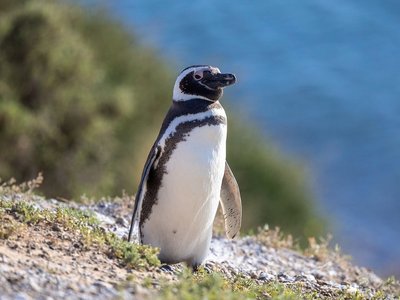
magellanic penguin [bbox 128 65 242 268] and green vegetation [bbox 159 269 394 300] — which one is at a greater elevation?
magellanic penguin [bbox 128 65 242 268]

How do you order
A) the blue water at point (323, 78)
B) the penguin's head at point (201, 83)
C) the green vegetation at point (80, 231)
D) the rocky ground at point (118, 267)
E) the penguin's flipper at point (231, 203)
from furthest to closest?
the blue water at point (323, 78) → the penguin's flipper at point (231, 203) → the penguin's head at point (201, 83) → the green vegetation at point (80, 231) → the rocky ground at point (118, 267)

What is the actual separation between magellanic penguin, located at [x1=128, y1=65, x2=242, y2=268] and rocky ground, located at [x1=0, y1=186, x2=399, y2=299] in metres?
0.31

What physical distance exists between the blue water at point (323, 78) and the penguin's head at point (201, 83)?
11.6 metres

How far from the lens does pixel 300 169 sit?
17.3 metres

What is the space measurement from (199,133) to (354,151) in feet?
52.9

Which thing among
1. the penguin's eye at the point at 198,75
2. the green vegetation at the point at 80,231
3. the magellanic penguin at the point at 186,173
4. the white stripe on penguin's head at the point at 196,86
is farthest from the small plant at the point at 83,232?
the penguin's eye at the point at 198,75

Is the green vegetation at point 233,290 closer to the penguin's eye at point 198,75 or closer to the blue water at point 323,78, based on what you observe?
the penguin's eye at point 198,75

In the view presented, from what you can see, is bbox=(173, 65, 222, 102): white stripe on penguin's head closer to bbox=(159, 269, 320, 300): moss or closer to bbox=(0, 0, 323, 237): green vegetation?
bbox=(159, 269, 320, 300): moss

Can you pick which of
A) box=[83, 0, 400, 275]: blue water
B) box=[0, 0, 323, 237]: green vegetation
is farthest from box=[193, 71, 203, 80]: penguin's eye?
box=[83, 0, 400, 275]: blue water

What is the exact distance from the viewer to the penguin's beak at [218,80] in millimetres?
6340

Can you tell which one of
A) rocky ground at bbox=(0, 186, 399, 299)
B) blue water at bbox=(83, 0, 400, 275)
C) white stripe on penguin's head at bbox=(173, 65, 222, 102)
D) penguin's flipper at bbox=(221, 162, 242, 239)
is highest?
blue water at bbox=(83, 0, 400, 275)

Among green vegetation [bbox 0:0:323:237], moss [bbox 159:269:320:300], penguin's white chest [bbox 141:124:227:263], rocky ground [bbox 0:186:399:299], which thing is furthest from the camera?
green vegetation [bbox 0:0:323:237]

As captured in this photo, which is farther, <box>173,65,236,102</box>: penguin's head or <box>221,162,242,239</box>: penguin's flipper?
<box>221,162,242,239</box>: penguin's flipper

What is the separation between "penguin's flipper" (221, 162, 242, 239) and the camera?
713 cm
